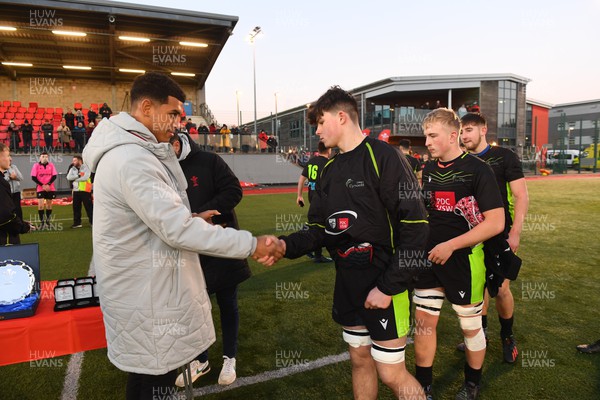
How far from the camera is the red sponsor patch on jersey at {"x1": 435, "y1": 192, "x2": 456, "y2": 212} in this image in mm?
2920

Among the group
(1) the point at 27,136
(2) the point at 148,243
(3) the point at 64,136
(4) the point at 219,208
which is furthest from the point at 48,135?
(2) the point at 148,243

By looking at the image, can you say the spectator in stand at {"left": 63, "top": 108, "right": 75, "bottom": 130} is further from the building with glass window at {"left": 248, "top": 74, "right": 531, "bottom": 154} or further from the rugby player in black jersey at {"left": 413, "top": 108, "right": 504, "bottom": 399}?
the rugby player in black jersey at {"left": 413, "top": 108, "right": 504, "bottom": 399}

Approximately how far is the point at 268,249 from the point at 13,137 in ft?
78.8

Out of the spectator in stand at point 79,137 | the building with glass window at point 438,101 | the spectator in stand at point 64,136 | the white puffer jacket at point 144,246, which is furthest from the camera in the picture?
the building with glass window at point 438,101

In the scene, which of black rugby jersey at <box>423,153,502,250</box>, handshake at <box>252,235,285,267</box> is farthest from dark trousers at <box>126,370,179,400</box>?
black rugby jersey at <box>423,153,502,250</box>

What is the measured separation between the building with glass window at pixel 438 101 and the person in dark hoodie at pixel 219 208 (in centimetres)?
3749

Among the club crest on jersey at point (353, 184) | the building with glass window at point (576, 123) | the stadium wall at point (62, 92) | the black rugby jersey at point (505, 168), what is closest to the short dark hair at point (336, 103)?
the club crest on jersey at point (353, 184)

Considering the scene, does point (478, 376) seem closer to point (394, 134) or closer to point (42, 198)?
point (42, 198)

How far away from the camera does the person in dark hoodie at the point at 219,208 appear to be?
320cm

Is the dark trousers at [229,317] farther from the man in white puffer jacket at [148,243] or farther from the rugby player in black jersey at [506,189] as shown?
the rugby player in black jersey at [506,189]

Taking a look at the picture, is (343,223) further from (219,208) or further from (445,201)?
(219,208)

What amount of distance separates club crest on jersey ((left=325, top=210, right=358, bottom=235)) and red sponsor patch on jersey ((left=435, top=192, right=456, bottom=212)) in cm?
112

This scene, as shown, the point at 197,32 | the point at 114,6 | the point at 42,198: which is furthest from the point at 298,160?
the point at 42,198

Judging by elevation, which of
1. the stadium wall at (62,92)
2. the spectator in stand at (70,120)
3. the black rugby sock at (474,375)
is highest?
the stadium wall at (62,92)
